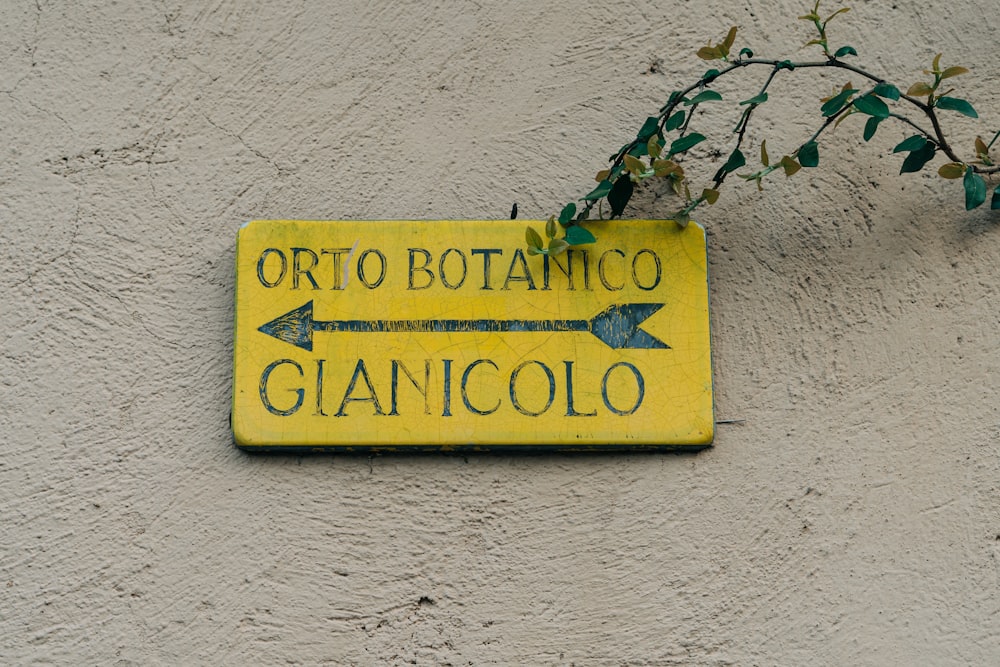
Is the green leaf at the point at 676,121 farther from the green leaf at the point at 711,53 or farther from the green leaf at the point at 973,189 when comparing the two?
the green leaf at the point at 973,189

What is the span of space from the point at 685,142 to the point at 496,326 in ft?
1.34

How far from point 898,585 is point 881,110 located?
0.71m

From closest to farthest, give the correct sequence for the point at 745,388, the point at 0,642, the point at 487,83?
the point at 0,642 → the point at 745,388 → the point at 487,83

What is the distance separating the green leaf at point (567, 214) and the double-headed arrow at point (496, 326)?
15 centimetres

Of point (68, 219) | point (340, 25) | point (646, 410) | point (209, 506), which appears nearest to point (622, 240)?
point (646, 410)

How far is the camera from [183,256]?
4.94 ft

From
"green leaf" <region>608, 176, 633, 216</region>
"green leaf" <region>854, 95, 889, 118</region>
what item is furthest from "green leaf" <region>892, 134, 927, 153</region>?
"green leaf" <region>608, 176, 633, 216</region>

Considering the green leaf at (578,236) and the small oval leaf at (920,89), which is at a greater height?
the small oval leaf at (920,89)

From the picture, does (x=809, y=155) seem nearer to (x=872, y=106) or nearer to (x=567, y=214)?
(x=872, y=106)

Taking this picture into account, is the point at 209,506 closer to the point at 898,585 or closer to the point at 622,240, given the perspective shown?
the point at 622,240

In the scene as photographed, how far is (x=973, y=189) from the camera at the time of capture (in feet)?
4.79

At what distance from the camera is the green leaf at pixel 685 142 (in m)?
1.43

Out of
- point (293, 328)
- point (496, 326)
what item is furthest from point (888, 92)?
point (293, 328)

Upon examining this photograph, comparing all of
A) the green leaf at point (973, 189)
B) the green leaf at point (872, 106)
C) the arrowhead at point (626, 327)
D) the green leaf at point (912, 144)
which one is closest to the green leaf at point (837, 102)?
the green leaf at point (872, 106)
